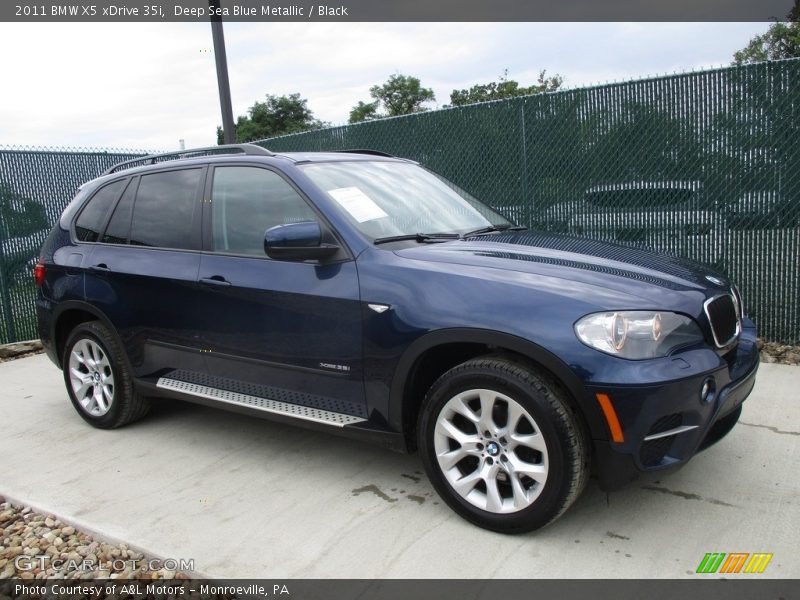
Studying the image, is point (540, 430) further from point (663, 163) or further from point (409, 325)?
point (663, 163)

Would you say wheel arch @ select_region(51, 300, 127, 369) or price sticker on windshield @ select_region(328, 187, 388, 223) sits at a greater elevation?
price sticker on windshield @ select_region(328, 187, 388, 223)

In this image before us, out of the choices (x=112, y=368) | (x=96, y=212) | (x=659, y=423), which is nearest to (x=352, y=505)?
(x=659, y=423)

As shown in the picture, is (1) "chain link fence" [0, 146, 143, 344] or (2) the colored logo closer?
(2) the colored logo

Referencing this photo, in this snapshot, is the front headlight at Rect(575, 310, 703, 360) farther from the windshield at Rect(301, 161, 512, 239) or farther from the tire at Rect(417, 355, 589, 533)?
the windshield at Rect(301, 161, 512, 239)

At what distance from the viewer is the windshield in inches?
138

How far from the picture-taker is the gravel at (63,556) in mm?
2898

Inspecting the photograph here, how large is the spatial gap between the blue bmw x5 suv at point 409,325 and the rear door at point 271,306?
1cm

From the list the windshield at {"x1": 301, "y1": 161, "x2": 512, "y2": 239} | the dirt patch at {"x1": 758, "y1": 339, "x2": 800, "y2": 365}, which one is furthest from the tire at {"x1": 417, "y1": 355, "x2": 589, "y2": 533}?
the dirt patch at {"x1": 758, "y1": 339, "x2": 800, "y2": 365}

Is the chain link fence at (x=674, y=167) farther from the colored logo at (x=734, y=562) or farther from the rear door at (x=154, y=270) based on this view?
the rear door at (x=154, y=270)

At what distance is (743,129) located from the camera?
18.3 ft

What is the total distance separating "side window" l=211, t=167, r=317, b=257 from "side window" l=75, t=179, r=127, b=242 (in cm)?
108

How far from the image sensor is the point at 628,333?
2.64m

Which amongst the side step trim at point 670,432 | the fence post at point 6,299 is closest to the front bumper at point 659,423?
the side step trim at point 670,432

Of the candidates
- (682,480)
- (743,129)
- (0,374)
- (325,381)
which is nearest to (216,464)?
(325,381)
